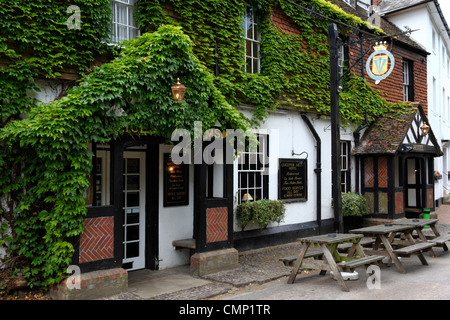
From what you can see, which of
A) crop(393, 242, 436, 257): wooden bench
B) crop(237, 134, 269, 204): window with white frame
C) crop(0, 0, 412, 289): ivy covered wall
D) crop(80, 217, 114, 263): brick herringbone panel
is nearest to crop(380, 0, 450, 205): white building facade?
crop(237, 134, 269, 204): window with white frame

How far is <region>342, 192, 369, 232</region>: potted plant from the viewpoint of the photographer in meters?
13.0

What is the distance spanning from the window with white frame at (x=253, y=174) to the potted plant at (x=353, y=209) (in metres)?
3.50

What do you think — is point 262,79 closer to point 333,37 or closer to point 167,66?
point 333,37

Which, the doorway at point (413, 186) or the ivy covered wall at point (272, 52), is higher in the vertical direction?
the ivy covered wall at point (272, 52)

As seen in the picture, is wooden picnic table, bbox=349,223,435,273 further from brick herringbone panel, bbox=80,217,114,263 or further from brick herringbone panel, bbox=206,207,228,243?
brick herringbone panel, bbox=80,217,114,263

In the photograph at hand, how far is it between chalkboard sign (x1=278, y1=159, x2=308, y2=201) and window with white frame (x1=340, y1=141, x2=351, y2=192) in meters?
2.54

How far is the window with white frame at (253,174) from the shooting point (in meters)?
10.3

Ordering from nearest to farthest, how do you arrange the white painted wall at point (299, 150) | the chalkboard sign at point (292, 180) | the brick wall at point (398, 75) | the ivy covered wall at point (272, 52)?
the ivy covered wall at point (272, 52)
the white painted wall at point (299, 150)
the chalkboard sign at point (292, 180)
the brick wall at point (398, 75)

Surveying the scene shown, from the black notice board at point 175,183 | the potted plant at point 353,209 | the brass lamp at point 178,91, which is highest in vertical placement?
the brass lamp at point 178,91

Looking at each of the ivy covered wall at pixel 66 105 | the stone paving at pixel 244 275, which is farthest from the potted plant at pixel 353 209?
the ivy covered wall at pixel 66 105

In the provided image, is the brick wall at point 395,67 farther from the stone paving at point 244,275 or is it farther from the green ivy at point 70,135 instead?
the stone paving at point 244,275

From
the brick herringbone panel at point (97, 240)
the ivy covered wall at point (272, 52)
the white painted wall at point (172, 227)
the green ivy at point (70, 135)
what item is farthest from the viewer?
the ivy covered wall at point (272, 52)

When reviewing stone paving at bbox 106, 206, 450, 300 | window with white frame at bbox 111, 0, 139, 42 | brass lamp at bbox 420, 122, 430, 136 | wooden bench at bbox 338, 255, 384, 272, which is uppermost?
window with white frame at bbox 111, 0, 139, 42
